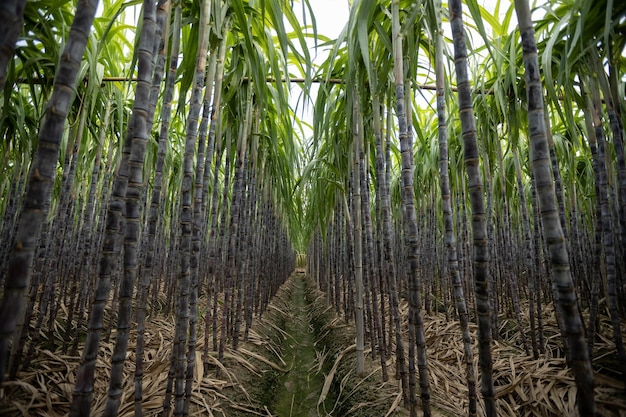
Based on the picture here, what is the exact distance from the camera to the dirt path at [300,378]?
206 cm

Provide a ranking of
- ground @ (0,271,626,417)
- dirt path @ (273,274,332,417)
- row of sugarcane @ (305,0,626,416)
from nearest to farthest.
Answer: row of sugarcane @ (305,0,626,416)
ground @ (0,271,626,417)
dirt path @ (273,274,332,417)

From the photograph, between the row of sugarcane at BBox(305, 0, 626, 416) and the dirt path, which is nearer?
the row of sugarcane at BBox(305, 0, 626, 416)

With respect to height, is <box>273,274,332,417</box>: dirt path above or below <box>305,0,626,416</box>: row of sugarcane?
below

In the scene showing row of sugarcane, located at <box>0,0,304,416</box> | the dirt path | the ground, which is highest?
row of sugarcane, located at <box>0,0,304,416</box>

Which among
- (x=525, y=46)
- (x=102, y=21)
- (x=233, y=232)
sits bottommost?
(x=233, y=232)

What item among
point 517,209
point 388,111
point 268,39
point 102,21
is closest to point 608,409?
point 388,111

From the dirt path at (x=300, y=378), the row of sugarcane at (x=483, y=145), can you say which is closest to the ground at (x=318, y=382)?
the dirt path at (x=300, y=378)

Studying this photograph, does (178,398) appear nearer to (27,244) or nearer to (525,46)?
(27,244)

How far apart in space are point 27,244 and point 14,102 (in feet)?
8.40

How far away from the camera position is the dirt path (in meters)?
2.06

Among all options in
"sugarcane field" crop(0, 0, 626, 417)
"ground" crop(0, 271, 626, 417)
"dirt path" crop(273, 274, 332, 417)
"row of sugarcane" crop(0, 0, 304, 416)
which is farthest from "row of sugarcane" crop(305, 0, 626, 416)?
"row of sugarcane" crop(0, 0, 304, 416)

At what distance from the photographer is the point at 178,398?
1.23 metres

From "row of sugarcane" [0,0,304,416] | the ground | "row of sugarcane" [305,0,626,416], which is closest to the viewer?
"row of sugarcane" [0,0,304,416]

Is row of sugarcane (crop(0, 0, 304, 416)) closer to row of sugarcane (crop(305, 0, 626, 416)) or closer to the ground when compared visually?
the ground
